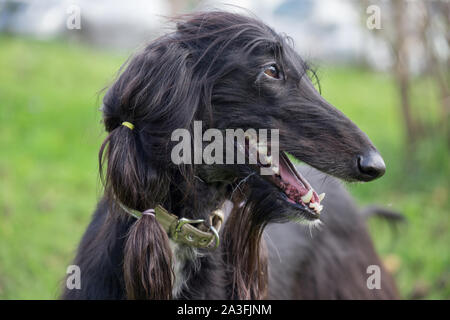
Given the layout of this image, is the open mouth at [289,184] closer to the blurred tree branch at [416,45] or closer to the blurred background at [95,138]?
the blurred background at [95,138]

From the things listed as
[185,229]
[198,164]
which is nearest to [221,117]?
[198,164]

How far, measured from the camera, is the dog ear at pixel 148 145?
7.28ft

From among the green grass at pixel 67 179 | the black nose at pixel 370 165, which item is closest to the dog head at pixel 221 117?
the black nose at pixel 370 165

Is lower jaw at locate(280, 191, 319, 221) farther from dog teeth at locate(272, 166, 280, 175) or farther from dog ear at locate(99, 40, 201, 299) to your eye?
dog ear at locate(99, 40, 201, 299)

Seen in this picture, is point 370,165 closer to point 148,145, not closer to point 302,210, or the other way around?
point 302,210

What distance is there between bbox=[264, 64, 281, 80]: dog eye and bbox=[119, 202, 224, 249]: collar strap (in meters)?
0.66

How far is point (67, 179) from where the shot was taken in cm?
566

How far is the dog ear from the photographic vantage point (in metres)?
2.22

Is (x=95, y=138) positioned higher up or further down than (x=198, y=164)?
higher up

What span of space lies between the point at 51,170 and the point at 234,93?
3.95m

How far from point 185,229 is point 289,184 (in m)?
0.47

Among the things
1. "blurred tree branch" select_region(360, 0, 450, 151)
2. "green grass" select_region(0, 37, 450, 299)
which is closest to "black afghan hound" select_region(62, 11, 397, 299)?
"green grass" select_region(0, 37, 450, 299)

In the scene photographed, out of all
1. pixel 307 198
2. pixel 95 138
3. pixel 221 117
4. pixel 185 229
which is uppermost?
pixel 95 138
